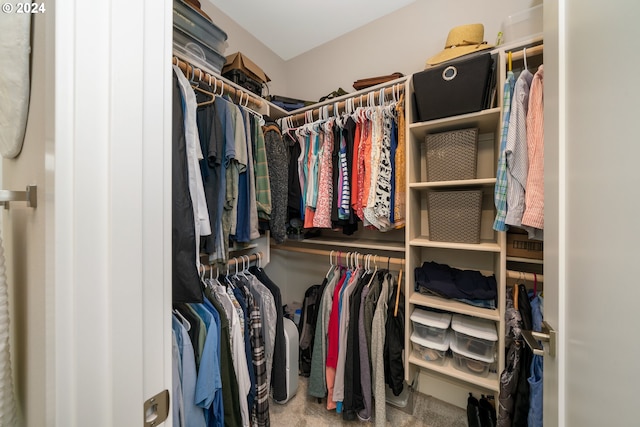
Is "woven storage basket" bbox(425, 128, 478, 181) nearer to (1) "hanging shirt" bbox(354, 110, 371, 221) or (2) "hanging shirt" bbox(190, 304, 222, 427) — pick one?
(1) "hanging shirt" bbox(354, 110, 371, 221)

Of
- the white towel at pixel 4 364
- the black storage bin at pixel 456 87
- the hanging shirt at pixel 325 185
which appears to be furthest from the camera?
the hanging shirt at pixel 325 185

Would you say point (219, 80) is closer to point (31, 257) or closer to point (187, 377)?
point (31, 257)

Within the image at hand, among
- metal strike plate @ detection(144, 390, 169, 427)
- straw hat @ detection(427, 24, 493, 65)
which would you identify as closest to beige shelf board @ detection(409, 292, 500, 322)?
metal strike plate @ detection(144, 390, 169, 427)

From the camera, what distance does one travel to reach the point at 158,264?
1.27 feet

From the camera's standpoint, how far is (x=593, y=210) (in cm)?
42

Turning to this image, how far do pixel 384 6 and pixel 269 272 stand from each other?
2.34m

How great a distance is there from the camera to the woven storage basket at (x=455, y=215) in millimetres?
1204

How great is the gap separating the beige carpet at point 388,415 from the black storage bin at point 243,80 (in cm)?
219

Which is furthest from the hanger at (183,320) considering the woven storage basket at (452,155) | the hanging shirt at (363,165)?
the woven storage basket at (452,155)

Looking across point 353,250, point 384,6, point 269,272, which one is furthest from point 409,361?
point 384,6

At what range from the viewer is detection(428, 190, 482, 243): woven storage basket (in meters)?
1.20

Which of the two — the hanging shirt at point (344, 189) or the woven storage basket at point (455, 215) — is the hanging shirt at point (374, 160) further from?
the woven storage basket at point (455, 215)

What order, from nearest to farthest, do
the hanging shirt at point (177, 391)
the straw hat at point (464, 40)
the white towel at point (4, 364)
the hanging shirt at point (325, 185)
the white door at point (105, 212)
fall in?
the white door at point (105, 212), the white towel at point (4, 364), the hanging shirt at point (177, 391), the straw hat at point (464, 40), the hanging shirt at point (325, 185)

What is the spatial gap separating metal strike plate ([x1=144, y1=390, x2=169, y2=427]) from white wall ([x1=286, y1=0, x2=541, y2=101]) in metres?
2.11
